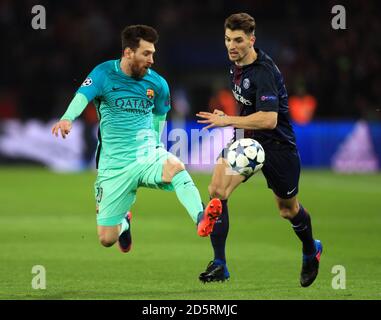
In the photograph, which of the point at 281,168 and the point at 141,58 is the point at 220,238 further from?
the point at 141,58

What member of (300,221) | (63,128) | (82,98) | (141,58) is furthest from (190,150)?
(63,128)

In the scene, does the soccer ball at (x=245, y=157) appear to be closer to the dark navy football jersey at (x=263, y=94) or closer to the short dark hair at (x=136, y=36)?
the dark navy football jersey at (x=263, y=94)

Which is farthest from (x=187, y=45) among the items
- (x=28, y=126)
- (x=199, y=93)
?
(x=28, y=126)

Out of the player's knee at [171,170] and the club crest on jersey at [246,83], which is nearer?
the player's knee at [171,170]

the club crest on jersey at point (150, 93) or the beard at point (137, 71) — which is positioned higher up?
the beard at point (137, 71)

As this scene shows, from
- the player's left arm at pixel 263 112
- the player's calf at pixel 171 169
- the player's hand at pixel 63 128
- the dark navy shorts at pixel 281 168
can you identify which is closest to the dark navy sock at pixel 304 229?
the dark navy shorts at pixel 281 168

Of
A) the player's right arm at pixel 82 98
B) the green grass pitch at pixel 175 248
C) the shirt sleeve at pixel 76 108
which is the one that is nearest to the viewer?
the player's right arm at pixel 82 98

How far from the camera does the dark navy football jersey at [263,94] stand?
8.17m

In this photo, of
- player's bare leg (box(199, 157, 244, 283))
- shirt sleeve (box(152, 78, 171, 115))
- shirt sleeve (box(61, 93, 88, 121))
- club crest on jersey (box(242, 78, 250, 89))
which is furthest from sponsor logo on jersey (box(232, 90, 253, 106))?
shirt sleeve (box(61, 93, 88, 121))

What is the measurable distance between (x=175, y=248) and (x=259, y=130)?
3.10m

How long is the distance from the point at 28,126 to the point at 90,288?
1567cm

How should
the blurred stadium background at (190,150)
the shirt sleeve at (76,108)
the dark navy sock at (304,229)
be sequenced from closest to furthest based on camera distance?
1. the shirt sleeve at (76,108)
2. the dark navy sock at (304,229)
3. the blurred stadium background at (190,150)

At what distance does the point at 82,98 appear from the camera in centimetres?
813
